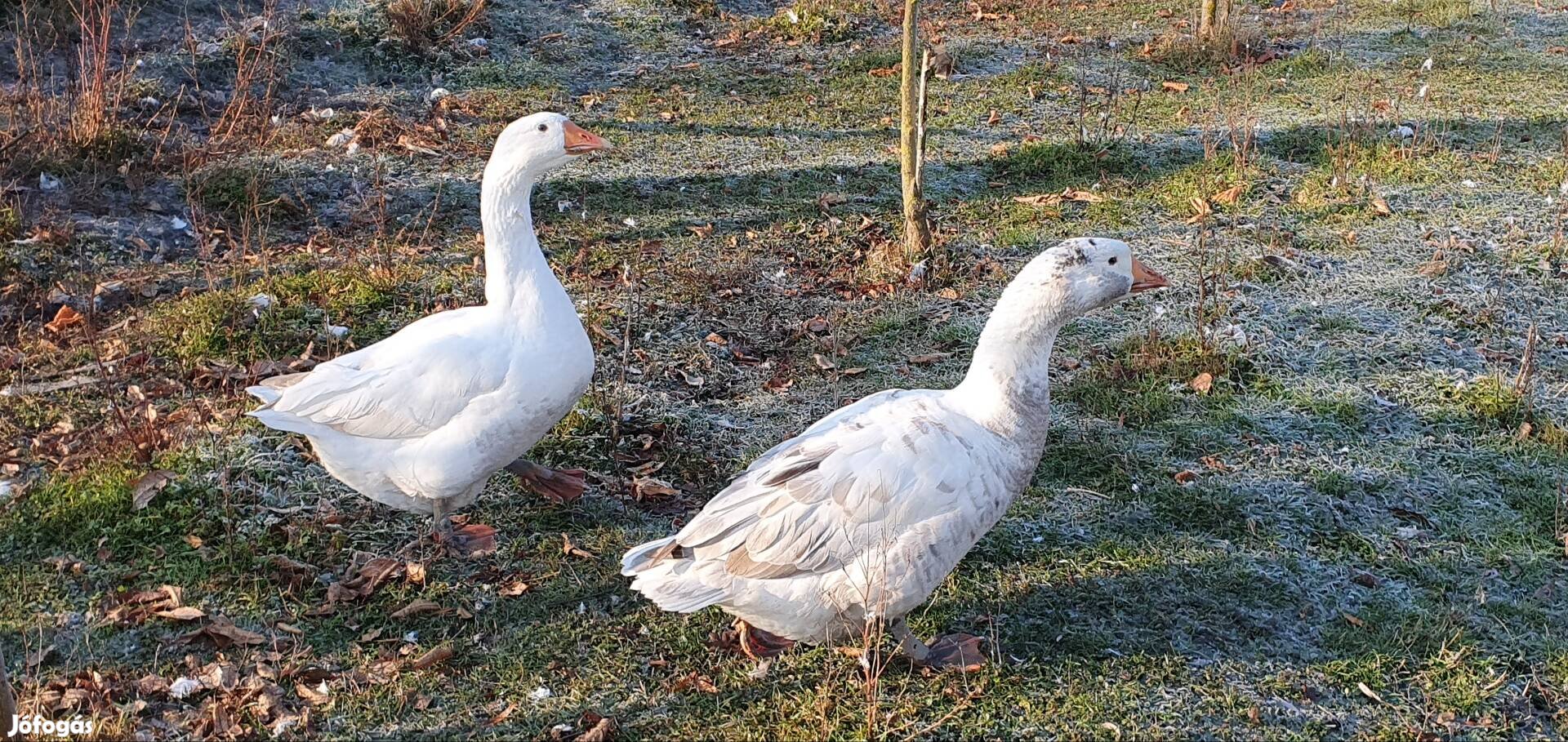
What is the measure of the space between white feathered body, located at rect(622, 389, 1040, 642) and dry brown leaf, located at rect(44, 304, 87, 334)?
12.0ft

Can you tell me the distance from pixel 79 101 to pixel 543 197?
278 cm

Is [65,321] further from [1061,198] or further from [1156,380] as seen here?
[1061,198]

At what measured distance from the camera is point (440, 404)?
4039mm

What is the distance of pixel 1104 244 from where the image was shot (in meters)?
3.66

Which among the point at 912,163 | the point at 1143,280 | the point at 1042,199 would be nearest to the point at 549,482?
the point at 1143,280

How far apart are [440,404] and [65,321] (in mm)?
2756

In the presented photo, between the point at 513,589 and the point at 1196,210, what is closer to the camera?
the point at 513,589

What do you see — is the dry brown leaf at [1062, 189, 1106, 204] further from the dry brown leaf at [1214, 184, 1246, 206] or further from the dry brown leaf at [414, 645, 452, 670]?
the dry brown leaf at [414, 645, 452, 670]

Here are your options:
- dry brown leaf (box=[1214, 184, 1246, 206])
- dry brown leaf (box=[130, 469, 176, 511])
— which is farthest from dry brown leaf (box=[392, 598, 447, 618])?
dry brown leaf (box=[1214, 184, 1246, 206])

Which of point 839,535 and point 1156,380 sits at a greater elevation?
point 839,535

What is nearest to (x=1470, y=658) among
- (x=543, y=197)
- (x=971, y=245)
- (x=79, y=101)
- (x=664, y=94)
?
(x=971, y=245)

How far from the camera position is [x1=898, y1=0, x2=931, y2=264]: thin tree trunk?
6.00 m

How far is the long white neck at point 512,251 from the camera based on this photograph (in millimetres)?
4199

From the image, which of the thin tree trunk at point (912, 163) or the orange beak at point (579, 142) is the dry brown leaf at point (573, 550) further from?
the thin tree trunk at point (912, 163)
